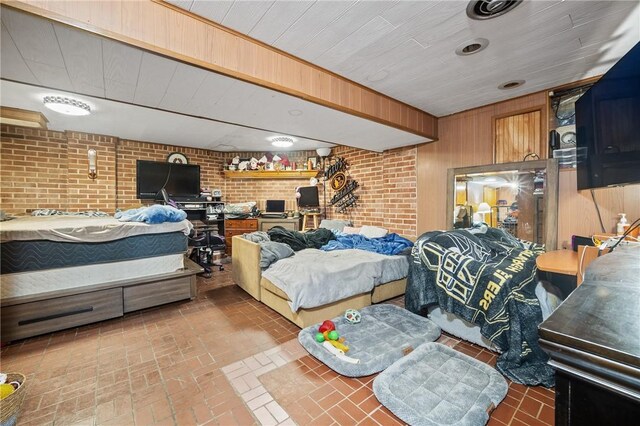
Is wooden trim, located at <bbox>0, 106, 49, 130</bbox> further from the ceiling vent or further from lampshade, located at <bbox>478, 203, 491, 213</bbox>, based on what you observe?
lampshade, located at <bbox>478, 203, 491, 213</bbox>

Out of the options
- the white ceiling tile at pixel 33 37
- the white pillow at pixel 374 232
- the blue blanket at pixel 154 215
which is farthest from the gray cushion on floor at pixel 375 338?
the white ceiling tile at pixel 33 37

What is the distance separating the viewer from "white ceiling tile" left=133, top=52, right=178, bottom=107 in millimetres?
1635

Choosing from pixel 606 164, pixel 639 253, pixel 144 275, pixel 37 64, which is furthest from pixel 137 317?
pixel 606 164

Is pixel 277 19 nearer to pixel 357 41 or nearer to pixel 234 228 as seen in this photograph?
pixel 357 41

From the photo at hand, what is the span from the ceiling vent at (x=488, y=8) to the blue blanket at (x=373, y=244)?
7.73 feet

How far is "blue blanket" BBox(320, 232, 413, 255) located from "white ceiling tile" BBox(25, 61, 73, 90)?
2948 mm

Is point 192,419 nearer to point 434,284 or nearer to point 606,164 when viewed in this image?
point 434,284

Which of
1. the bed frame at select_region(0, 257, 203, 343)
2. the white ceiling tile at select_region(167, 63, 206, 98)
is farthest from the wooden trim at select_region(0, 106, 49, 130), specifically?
the white ceiling tile at select_region(167, 63, 206, 98)

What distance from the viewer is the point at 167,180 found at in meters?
4.94

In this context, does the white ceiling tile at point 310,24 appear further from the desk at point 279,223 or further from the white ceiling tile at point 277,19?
the desk at point 279,223

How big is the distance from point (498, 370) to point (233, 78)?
8.93 feet

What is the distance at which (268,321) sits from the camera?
99.0 inches

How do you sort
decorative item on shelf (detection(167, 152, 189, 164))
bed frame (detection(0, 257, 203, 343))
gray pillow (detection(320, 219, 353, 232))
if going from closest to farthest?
bed frame (detection(0, 257, 203, 343)), gray pillow (detection(320, 219, 353, 232)), decorative item on shelf (detection(167, 152, 189, 164))

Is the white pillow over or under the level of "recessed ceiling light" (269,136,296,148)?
under
